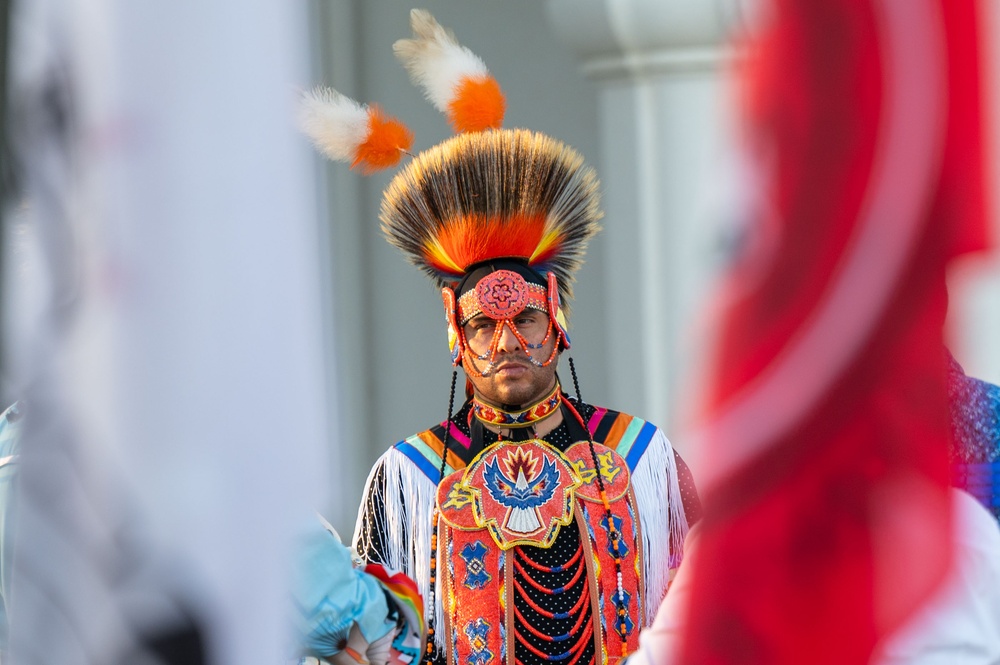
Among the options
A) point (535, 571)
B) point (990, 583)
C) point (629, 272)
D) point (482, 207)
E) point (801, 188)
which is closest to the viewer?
point (801, 188)

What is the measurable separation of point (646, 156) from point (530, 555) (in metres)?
1.06

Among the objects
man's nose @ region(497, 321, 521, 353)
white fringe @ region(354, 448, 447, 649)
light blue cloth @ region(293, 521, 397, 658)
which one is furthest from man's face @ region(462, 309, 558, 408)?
light blue cloth @ region(293, 521, 397, 658)

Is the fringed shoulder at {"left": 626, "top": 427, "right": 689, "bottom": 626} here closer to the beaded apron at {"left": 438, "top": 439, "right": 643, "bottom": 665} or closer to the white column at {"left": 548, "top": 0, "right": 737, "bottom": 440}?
the beaded apron at {"left": 438, "top": 439, "right": 643, "bottom": 665}

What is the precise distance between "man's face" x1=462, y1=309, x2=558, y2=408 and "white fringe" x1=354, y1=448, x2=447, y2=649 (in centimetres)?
25

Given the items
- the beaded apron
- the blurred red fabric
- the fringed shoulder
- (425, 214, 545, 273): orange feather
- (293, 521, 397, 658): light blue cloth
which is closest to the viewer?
the blurred red fabric

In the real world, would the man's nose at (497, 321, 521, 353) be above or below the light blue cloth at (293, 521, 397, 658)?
above

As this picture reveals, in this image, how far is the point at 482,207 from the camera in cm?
387

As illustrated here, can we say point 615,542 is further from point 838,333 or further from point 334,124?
point 838,333

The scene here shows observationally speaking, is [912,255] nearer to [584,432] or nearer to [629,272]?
[584,432]

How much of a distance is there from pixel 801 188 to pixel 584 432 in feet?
8.68

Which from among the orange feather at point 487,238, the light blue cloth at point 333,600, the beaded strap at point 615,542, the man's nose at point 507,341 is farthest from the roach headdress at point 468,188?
the light blue cloth at point 333,600

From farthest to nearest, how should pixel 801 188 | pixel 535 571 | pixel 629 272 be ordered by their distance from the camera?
pixel 629 272, pixel 535 571, pixel 801 188

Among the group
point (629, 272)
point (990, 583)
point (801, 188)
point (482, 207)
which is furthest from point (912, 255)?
point (629, 272)

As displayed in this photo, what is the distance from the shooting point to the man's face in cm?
365
